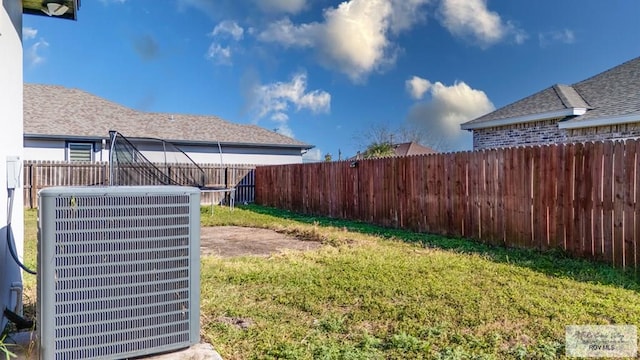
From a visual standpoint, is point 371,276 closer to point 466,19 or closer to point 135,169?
point 135,169

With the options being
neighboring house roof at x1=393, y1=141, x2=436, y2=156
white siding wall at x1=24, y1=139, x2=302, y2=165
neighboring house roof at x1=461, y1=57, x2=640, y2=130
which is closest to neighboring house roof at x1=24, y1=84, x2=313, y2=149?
white siding wall at x1=24, y1=139, x2=302, y2=165

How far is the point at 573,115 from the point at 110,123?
1508cm

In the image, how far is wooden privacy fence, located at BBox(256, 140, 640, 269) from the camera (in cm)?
494

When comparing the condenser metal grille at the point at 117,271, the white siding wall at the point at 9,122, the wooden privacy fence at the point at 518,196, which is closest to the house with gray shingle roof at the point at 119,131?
the wooden privacy fence at the point at 518,196

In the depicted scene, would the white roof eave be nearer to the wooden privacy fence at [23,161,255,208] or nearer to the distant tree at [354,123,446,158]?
the wooden privacy fence at [23,161,255,208]

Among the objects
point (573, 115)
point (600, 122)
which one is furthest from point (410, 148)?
point (600, 122)

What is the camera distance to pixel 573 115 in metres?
9.94

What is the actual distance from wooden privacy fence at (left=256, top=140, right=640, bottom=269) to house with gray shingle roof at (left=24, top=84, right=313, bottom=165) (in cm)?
840

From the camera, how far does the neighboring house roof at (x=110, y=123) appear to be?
1436 centimetres

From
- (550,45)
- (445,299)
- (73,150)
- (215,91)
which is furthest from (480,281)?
(215,91)

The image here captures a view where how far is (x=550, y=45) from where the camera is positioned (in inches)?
568

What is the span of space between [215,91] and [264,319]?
760 inches

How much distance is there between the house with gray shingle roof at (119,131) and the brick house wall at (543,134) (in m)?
8.83

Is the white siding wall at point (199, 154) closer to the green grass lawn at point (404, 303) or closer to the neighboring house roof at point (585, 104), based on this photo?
the neighboring house roof at point (585, 104)
